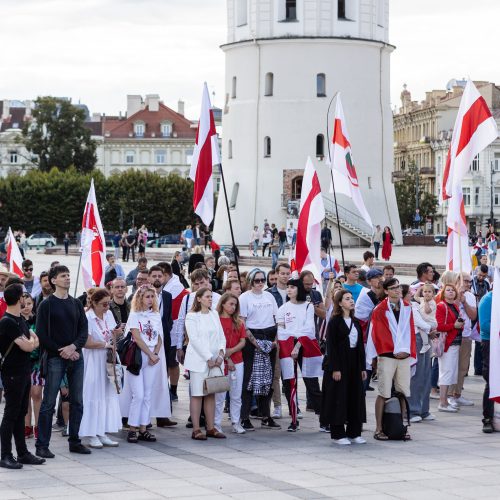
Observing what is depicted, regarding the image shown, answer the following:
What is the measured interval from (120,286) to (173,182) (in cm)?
7860

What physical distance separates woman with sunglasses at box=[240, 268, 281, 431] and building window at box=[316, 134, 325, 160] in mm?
49567

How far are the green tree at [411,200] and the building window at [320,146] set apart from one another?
4486 cm

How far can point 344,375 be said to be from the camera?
44.4ft

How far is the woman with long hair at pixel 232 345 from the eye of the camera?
553 inches

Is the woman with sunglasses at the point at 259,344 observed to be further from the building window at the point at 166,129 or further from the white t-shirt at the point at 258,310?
the building window at the point at 166,129

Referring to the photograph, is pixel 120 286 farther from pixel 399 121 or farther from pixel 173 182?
pixel 399 121

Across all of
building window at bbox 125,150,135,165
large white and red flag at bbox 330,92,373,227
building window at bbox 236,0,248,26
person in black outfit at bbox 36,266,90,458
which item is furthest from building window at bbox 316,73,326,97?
building window at bbox 125,150,135,165

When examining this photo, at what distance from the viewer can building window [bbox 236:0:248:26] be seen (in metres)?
65.5

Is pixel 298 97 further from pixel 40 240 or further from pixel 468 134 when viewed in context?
pixel 468 134

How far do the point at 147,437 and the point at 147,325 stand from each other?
111 centimetres

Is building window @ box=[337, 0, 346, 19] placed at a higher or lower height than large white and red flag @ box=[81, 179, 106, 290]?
higher

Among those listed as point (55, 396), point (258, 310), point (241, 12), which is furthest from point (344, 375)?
point (241, 12)

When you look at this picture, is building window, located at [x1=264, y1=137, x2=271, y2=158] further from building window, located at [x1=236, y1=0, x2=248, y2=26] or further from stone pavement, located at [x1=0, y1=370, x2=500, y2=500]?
stone pavement, located at [x1=0, y1=370, x2=500, y2=500]

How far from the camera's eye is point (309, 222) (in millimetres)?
18312
